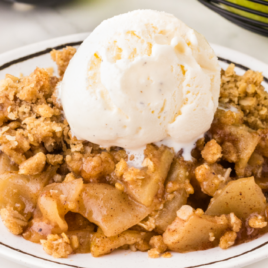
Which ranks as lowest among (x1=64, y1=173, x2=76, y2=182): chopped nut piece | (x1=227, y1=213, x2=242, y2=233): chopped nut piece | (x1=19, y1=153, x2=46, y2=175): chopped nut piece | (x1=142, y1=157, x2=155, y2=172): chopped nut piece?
(x1=64, y1=173, x2=76, y2=182): chopped nut piece

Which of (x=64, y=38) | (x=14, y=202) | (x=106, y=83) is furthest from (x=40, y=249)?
(x=64, y=38)

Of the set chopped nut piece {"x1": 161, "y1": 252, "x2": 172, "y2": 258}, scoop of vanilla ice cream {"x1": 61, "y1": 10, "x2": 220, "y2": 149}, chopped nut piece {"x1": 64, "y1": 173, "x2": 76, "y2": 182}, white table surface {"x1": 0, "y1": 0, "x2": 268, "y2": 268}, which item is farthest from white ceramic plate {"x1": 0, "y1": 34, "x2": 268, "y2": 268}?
white table surface {"x1": 0, "y1": 0, "x2": 268, "y2": 268}

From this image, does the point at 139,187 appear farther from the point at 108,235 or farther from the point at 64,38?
the point at 64,38

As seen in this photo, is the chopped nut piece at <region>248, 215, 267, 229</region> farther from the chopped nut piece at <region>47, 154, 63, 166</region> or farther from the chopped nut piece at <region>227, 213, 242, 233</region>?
the chopped nut piece at <region>47, 154, 63, 166</region>

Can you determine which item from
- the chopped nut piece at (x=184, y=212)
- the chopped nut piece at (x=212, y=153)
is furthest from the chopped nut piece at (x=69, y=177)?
the chopped nut piece at (x=212, y=153)

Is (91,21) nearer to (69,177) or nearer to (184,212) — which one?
(69,177)

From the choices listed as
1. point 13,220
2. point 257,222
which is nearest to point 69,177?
point 13,220

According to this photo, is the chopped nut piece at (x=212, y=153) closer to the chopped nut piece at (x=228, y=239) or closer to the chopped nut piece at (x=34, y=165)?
the chopped nut piece at (x=228, y=239)
